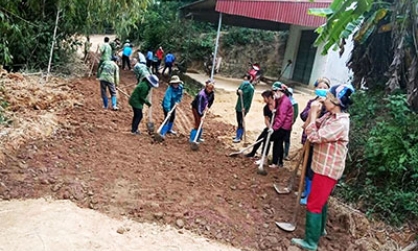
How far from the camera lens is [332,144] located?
3797mm

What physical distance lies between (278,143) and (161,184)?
209 centimetres

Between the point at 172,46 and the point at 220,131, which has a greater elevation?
Result: the point at 172,46

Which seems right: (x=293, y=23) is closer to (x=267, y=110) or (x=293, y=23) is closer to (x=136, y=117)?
(x=267, y=110)

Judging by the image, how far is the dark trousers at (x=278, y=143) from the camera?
5.95 meters

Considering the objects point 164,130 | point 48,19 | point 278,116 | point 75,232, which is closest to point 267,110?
point 278,116

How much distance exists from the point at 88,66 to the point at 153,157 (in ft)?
29.8

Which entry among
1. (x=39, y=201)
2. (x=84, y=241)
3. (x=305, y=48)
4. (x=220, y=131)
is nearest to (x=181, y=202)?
(x=84, y=241)

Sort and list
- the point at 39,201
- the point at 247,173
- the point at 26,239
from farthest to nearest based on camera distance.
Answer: the point at 247,173, the point at 39,201, the point at 26,239

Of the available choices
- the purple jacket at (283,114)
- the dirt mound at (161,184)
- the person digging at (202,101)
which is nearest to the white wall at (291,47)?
the person digging at (202,101)

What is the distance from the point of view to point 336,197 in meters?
5.17

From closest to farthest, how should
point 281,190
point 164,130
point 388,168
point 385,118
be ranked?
1. point 388,168
2. point 281,190
3. point 385,118
4. point 164,130

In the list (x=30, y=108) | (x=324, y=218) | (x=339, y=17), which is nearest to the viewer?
(x=324, y=218)

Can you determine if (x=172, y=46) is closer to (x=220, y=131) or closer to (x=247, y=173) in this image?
(x=220, y=131)

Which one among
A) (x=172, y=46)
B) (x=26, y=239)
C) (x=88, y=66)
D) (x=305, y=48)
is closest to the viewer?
(x=26, y=239)
